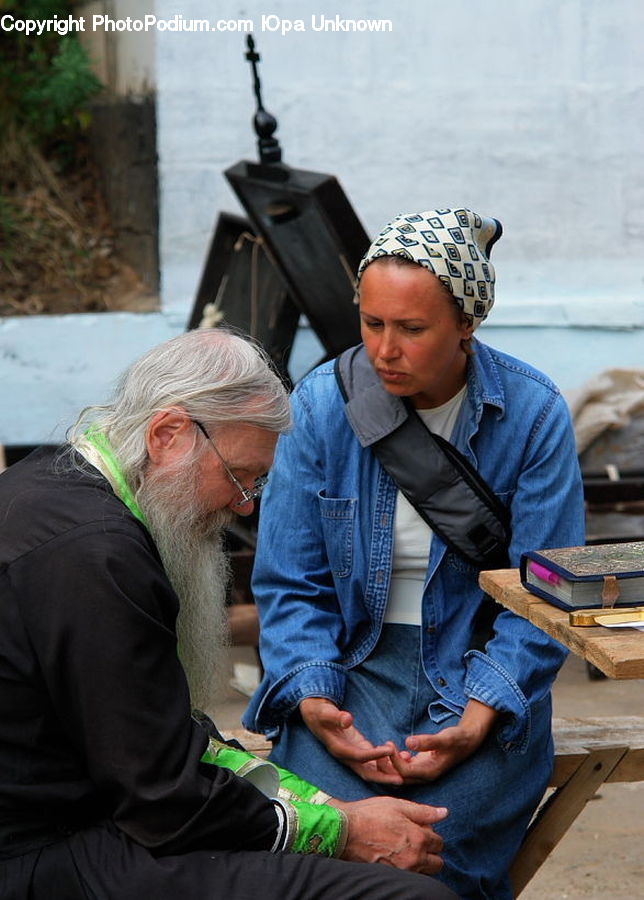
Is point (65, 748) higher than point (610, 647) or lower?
lower

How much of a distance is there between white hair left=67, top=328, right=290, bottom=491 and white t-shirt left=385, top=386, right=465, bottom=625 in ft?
2.09

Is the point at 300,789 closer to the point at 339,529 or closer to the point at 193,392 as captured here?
the point at 339,529

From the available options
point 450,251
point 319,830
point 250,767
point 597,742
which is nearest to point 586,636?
point 319,830

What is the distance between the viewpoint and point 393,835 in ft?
8.21

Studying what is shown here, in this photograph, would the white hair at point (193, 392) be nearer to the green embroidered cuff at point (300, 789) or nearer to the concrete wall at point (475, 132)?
the green embroidered cuff at point (300, 789)

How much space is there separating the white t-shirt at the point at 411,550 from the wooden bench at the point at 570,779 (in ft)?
1.59

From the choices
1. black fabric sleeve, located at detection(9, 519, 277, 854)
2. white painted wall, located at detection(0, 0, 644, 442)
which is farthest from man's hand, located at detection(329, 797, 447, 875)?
white painted wall, located at detection(0, 0, 644, 442)

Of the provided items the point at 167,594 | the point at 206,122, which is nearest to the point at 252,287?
the point at 206,122

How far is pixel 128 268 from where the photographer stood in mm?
6633

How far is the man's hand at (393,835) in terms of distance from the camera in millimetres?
2465

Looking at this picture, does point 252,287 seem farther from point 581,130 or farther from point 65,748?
point 65,748

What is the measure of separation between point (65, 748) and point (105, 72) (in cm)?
499

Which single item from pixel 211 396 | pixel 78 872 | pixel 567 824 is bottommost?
pixel 567 824

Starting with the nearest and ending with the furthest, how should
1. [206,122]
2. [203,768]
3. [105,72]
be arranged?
[203,768]
[206,122]
[105,72]
